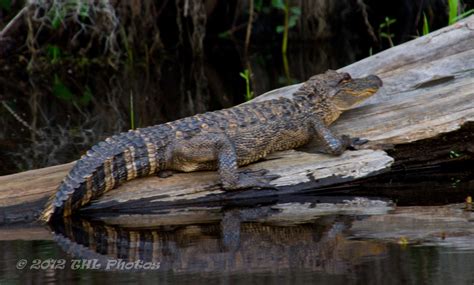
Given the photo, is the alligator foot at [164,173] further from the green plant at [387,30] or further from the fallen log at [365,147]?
the green plant at [387,30]

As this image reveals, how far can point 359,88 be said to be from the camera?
26.2 ft

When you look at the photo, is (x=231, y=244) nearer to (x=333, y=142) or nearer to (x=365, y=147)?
(x=333, y=142)

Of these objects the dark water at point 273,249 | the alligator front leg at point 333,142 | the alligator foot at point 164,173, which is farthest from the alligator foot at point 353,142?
the alligator foot at point 164,173

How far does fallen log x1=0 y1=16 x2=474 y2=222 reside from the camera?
280 inches

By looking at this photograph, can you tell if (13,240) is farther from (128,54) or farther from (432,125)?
(128,54)

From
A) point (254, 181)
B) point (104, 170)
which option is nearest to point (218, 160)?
point (254, 181)

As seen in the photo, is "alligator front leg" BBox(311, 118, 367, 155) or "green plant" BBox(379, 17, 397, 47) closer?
"alligator front leg" BBox(311, 118, 367, 155)

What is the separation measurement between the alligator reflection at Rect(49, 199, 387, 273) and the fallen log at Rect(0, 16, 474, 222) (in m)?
0.32

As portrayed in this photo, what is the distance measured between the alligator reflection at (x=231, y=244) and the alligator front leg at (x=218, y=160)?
29 centimetres

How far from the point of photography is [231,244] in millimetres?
6277

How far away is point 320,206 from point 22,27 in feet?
30.7

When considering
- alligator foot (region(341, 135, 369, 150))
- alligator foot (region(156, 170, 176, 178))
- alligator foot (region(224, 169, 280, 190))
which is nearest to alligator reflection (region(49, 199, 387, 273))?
alligator foot (region(224, 169, 280, 190))

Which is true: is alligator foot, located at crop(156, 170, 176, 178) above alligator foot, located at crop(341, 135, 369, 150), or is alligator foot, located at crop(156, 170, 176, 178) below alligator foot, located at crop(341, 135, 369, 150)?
below

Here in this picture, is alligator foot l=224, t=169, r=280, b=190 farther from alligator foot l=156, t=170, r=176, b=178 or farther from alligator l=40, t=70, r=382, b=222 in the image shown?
alligator foot l=156, t=170, r=176, b=178
